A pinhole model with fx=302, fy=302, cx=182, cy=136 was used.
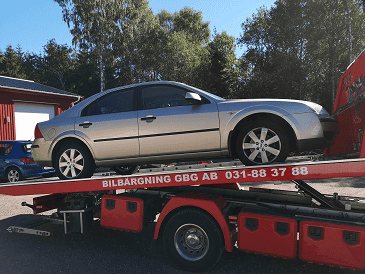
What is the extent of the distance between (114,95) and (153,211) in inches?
73.9

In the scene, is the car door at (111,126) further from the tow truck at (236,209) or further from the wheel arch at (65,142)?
the tow truck at (236,209)

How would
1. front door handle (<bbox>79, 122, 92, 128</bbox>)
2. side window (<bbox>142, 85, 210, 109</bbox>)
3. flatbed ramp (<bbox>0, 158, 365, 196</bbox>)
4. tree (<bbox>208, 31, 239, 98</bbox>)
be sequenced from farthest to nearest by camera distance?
tree (<bbox>208, 31, 239, 98</bbox>) < front door handle (<bbox>79, 122, 92, 128</bbox>) < side window (<bbox>142, 85, 210, 109</bbox>) < flatbed ramp (<bbox>0, 158, 365, 196</bbox>)

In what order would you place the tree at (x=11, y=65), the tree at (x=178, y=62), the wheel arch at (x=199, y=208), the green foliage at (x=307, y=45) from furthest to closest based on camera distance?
the tree at (x=11, y=65) < the tree at (x=178, y=62) < the green foliage at (x=307, y=45) < the wheel arch at (x=199, y=208)

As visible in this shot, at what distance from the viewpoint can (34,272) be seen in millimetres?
3762

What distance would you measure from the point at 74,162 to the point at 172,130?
165 cm

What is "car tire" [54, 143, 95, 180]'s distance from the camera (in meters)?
4.55

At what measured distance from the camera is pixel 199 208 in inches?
151

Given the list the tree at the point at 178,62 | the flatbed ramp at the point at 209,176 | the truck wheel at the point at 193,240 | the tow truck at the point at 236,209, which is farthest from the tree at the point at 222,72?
the truck wheel at the point at 193,240

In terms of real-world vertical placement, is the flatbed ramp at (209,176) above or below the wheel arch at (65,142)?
below

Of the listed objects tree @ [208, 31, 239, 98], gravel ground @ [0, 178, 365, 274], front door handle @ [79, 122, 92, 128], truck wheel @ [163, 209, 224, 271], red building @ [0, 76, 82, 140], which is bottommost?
gravel ground @ [0, 178, 365, 274]

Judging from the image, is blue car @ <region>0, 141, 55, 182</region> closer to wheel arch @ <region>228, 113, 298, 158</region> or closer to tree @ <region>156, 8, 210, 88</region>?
wheel arch @ <region>228, 113, 298, 158</region>

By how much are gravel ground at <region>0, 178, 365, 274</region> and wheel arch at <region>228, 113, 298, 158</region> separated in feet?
4.78

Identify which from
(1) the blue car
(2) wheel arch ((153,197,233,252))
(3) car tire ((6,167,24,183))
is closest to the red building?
(1) the blue car

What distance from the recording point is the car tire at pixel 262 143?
3.80 meters
